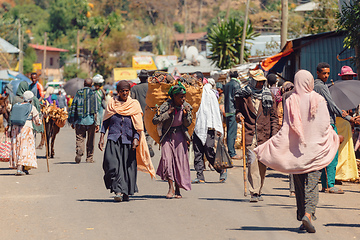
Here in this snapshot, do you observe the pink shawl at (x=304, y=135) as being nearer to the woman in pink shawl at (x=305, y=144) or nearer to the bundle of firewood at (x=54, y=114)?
the woman in pink shawl at (x=305, y=144)

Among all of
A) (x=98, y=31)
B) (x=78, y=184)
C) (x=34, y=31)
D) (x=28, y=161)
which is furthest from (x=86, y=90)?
(x=34, y=31)

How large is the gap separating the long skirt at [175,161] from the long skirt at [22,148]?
14.4 feet

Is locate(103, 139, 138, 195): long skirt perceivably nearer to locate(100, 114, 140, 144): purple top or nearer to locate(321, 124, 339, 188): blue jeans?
locate(100, 114, 140, 144): purple top

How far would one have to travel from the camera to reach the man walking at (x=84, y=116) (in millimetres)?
15797

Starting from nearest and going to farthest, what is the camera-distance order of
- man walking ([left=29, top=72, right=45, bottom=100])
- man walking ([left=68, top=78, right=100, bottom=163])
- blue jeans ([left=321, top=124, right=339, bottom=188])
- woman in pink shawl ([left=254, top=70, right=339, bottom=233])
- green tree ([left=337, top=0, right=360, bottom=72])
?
woman in pink shawl ([left=254, top=70, right=339, bottom=233]) → blue jeans ([left=321, top=124, right=339, bottom=188]) → green tree ([left=337, top=0, right=360, bottom=72]) → man walking ([left=68, top=78, right=100, bottom=163]) → man walking ([left=29, top=72, right=45, bottom=100])

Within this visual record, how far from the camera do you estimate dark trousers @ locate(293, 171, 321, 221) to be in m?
7.36

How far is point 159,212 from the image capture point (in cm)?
877

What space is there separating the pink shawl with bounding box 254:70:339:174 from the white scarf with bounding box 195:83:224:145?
15.2 ft

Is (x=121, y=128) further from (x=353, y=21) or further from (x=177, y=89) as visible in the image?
(x=353, y=21)

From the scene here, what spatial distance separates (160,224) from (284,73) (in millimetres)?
15197

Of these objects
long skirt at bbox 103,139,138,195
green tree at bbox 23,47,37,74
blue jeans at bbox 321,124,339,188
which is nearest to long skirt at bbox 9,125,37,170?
long skirt at bbox 103,139,138,195

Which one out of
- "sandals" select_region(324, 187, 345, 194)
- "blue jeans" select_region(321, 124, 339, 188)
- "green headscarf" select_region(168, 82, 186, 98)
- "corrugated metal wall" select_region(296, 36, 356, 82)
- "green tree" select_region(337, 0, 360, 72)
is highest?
"green tree" select_region(337, 0, 360, 72)

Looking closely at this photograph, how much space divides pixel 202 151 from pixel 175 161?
226 cm

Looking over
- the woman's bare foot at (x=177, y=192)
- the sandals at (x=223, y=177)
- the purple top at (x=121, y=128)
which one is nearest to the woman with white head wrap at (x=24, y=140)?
the sandals at (x=223, y=177)
